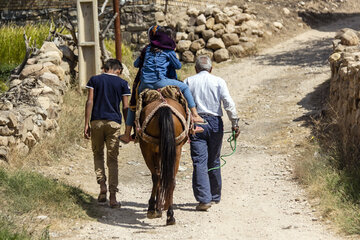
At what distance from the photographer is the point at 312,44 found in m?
17.4

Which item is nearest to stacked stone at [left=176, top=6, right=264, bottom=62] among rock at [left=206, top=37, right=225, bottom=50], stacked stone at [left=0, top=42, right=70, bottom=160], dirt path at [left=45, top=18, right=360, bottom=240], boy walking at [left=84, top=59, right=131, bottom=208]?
rock at [left=206, top=37, right=225, bottom=50]

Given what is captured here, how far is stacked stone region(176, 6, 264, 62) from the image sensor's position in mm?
15859

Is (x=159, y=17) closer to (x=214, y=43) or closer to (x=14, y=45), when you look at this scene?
(x=214, y=43)

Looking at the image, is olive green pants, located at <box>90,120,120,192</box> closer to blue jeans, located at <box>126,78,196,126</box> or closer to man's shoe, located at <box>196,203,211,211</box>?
blue jeans, located at <box>126,78,196,126</box>

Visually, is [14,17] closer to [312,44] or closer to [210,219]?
[312,44]

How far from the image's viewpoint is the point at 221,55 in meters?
15.8

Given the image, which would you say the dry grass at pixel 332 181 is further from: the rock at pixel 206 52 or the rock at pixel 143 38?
the rock at pixel 143 38

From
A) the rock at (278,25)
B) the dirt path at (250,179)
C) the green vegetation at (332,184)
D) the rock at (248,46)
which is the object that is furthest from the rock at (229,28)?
the green vegetation at (332,184)

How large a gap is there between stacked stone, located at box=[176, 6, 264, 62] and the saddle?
9.61 meters

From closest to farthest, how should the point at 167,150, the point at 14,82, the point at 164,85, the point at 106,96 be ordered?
the point at 167,150 < the point at 164,85 < the point at 106,96 < the point at 14,82

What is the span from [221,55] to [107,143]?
9.51 meters

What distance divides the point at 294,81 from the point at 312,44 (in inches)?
164

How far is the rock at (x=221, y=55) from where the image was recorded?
51.8ft

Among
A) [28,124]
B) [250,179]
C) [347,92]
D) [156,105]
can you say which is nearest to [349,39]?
[347,92]
